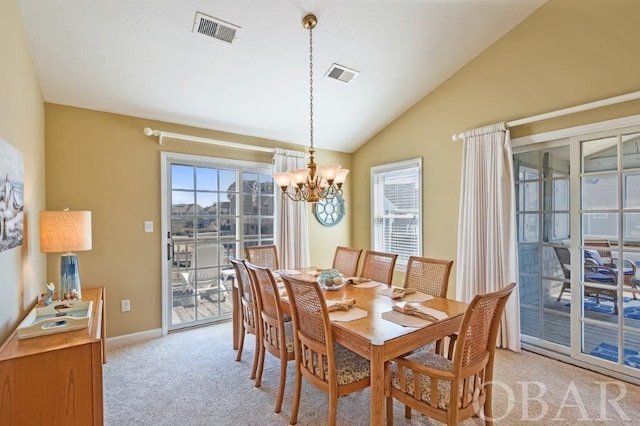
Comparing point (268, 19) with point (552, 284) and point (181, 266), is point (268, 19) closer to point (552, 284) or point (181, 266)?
point (181, 266)

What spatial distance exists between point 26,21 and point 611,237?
195 inches

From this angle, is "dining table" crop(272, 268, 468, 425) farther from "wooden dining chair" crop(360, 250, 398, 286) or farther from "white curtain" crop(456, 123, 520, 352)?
"white curtain" crop(456, 123, 520, 352)

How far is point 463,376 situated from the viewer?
1604mm

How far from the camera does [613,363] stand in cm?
264

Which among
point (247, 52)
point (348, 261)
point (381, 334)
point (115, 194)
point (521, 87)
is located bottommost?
point (381, 334)

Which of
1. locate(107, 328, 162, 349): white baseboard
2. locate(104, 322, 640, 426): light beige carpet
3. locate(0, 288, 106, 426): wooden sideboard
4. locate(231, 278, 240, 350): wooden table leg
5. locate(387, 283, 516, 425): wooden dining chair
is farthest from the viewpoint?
locate(107, 328, 162, 349): white baseboard

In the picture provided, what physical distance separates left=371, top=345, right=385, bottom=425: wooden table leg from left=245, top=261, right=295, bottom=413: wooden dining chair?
2.59 ft

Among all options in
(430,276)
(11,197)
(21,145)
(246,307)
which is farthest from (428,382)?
(21,145)

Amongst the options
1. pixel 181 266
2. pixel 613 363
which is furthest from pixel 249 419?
pixel 613 363

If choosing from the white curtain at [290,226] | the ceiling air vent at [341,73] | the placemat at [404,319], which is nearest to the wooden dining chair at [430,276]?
the placemat at [404,319]

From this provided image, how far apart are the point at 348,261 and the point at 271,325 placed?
4.45 feet

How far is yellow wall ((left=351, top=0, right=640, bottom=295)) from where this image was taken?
2.55 meters

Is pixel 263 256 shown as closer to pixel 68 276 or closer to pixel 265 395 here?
pixel 265 395

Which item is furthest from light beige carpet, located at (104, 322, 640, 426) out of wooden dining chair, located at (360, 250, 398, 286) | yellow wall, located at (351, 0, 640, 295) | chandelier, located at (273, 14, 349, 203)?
chandelier, located at (273, 14, 349, 203)
